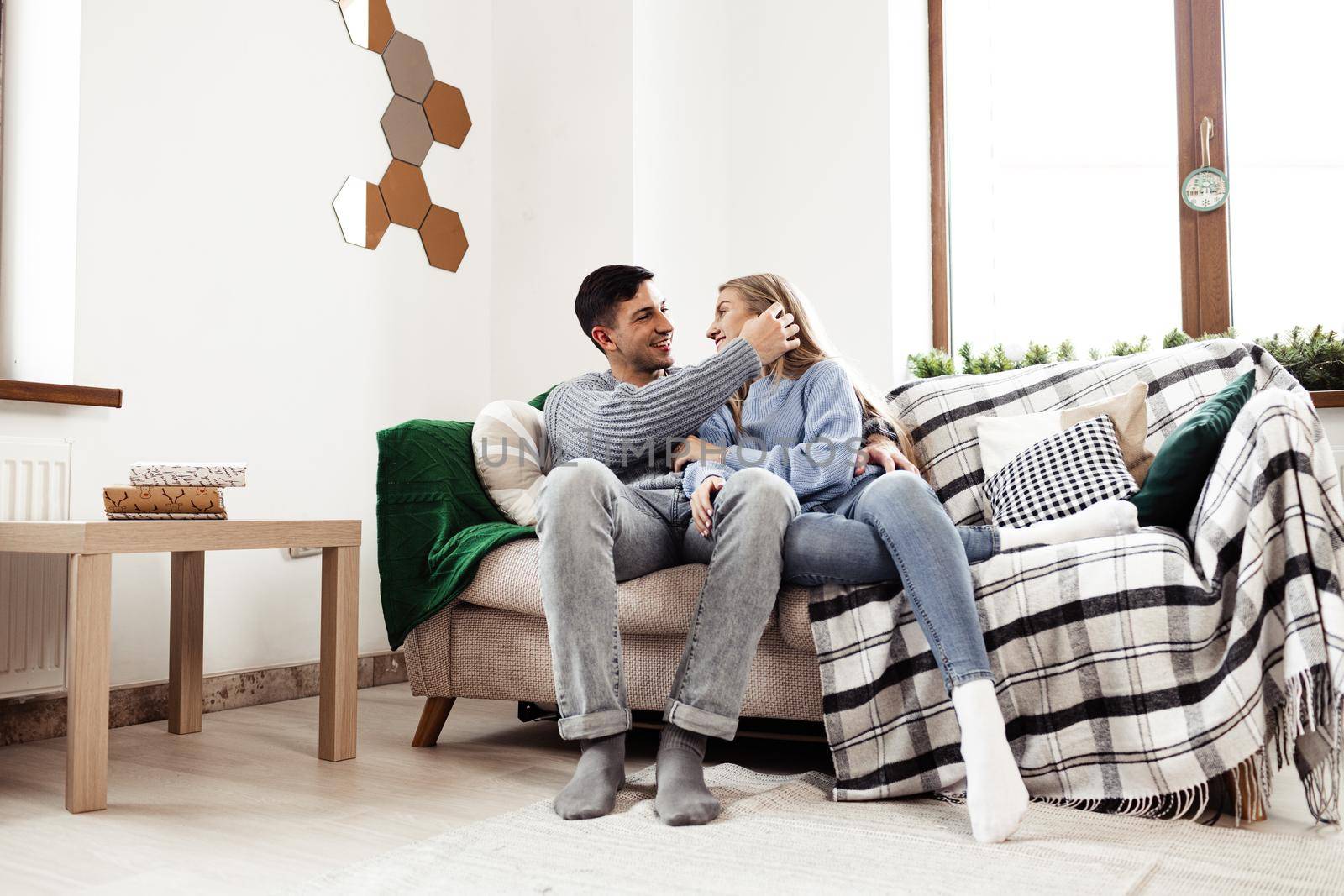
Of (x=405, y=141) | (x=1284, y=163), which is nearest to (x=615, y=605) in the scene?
(x=405, y=141)

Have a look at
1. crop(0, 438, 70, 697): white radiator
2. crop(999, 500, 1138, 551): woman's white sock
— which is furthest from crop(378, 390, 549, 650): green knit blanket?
crop(999, 500, 1138, 551): woman's white sock

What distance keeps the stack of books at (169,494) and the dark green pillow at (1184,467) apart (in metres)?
1.58

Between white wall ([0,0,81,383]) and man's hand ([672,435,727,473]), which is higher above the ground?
white wall ([0,0,81,383])

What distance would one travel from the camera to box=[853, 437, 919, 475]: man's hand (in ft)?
6.02

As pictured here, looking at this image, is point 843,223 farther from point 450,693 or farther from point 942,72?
point 450,693

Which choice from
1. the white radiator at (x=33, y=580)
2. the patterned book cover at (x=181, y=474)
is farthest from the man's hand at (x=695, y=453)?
the white radiator at (x=33, y=580)

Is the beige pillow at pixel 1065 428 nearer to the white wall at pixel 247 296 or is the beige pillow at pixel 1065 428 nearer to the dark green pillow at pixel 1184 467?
the dark green pillow at pixel 1184 467

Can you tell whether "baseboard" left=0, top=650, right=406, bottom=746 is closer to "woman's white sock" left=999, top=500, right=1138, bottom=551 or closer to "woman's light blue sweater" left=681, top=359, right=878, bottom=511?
"woman's light blue sweater" left=681, top=359, right=878, bottom=511

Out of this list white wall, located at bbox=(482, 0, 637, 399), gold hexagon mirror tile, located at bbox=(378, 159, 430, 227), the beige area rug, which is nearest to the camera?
the beige area rug

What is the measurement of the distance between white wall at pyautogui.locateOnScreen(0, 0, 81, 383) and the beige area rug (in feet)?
4.83

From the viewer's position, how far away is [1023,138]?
11.3 feet

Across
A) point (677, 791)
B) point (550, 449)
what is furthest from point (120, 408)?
point (677, 791)

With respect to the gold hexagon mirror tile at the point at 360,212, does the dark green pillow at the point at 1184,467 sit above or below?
below

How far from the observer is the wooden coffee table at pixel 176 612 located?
155cm
